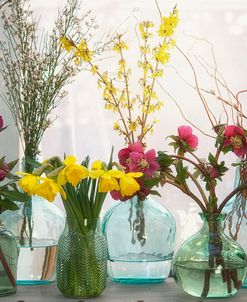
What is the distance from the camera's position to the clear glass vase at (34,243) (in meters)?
1.60

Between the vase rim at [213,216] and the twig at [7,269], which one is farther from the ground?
the vase rim at [213,216]

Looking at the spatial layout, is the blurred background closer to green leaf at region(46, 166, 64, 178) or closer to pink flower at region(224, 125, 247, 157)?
pink flower at region(224, 125, 247, 157)

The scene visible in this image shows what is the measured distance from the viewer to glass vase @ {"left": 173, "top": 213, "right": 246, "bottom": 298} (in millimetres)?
1442

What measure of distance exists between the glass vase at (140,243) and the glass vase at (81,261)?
0.14 metres

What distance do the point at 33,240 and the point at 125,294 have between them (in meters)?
0.27

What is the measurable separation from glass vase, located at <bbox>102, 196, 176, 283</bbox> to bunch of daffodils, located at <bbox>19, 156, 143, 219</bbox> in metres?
0.16

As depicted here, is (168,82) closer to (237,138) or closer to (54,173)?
(237,138)

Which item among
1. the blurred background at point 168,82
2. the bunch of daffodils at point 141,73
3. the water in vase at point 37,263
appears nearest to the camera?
the water in vase at point 37,263

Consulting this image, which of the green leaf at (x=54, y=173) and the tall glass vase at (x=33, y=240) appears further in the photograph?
the tall glass vase at (x=33, y=240)

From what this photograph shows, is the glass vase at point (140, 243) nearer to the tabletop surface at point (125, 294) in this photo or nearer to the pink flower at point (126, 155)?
the tabletop surface at point (125, 294)

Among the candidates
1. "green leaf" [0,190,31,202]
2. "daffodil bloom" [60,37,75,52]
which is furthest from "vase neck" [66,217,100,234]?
"daffodil bloom" [60,37,75,52]

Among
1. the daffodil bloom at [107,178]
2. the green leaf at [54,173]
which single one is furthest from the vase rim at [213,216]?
the green leaf at [54,173]

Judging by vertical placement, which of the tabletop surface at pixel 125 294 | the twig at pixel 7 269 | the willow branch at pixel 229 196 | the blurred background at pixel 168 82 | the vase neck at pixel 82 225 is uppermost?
the blurred background at pixel 168 82

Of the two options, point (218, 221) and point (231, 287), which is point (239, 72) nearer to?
point (218, 221)
